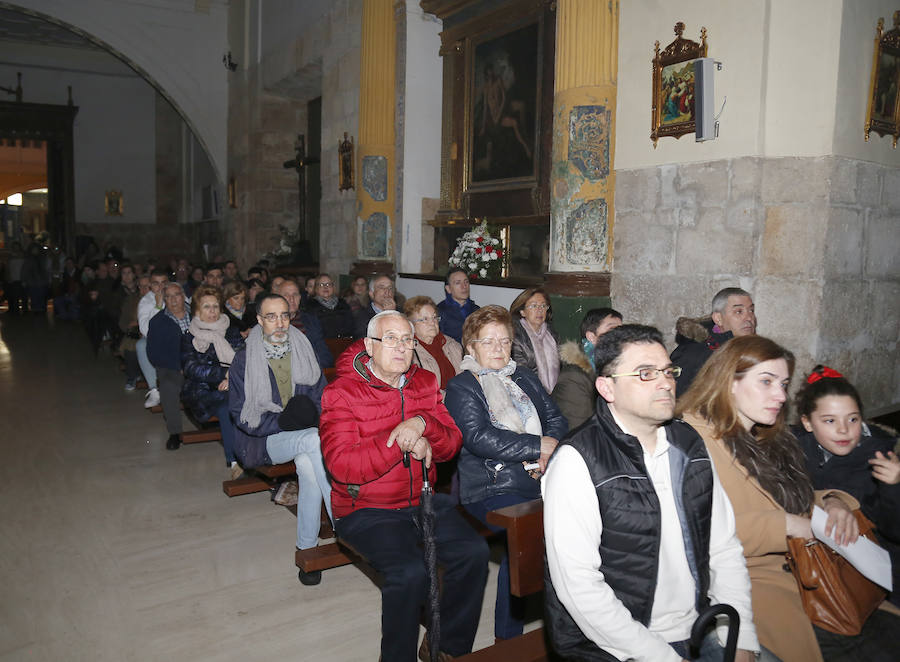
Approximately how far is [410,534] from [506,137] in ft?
22.6

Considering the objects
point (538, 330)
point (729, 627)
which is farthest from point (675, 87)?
point (729, 627)

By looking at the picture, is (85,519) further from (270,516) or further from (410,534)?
(410,534)

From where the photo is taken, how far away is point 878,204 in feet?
17.5

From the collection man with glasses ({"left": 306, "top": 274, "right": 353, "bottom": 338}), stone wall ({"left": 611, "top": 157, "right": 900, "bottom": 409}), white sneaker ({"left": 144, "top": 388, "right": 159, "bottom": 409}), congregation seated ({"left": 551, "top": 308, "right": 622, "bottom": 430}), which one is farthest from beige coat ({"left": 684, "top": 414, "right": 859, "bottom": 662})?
white sneaker ({"left": 144, "top": 388, "right": 159, "bottom": 409})

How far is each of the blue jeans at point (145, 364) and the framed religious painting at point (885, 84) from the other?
6872 mm

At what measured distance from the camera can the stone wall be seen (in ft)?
16.4

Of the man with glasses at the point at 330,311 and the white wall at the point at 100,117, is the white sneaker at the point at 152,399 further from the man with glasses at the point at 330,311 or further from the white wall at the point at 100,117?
the white wall at the point at 100,117

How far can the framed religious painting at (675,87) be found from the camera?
5477mm

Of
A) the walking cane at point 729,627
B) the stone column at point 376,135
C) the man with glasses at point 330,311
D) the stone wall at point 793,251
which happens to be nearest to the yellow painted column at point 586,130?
the stone wall at point 793,251

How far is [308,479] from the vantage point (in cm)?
390

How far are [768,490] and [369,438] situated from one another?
156 centimetres

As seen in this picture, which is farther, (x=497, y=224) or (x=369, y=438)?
(x=497, y=224)

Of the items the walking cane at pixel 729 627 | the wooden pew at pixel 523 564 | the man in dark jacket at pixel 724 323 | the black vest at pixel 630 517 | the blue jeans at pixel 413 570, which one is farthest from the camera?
the man in dark jacket at pixel 724 323

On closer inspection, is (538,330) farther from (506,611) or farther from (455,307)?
(506,611)
